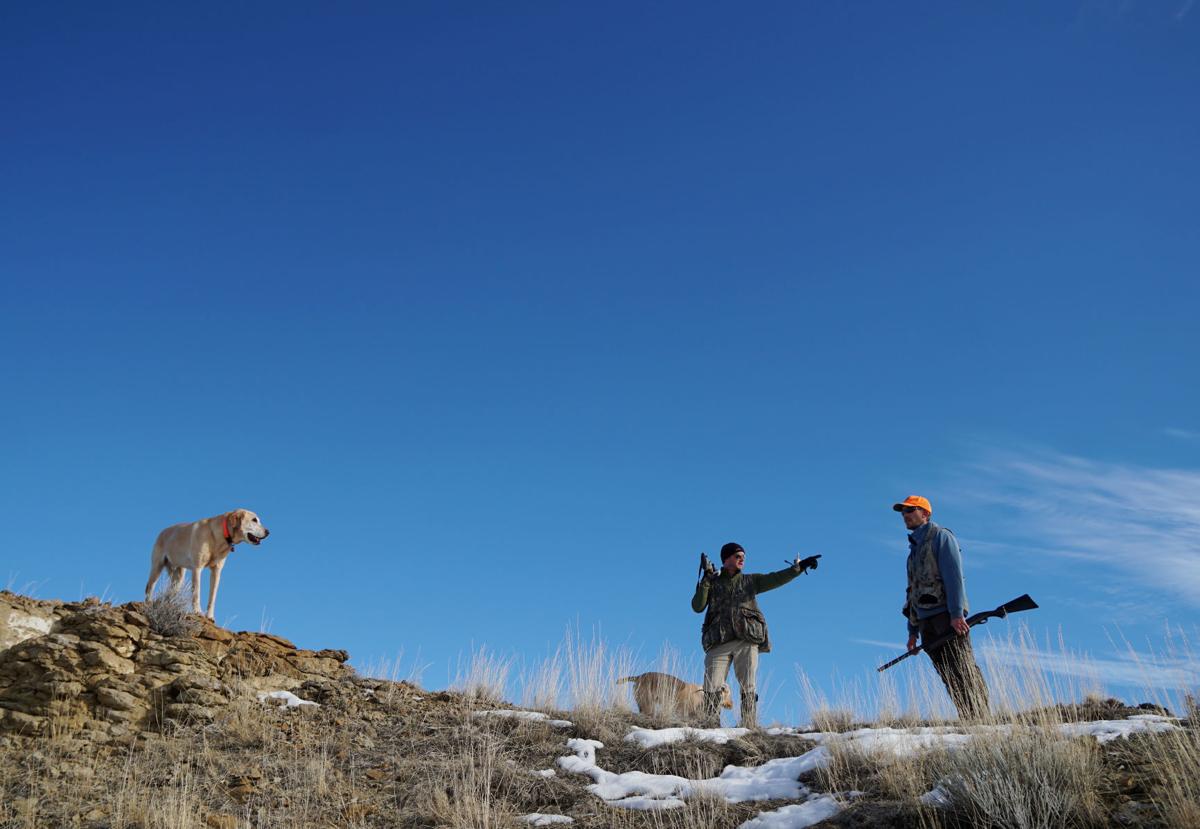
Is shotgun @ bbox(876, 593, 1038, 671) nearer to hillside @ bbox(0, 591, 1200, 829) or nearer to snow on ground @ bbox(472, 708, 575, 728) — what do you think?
hillside @ bbox(0, 591, 1200, 829)

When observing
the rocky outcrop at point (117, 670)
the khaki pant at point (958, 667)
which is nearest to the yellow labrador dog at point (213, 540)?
the rocky outcrop at point (117, 670)

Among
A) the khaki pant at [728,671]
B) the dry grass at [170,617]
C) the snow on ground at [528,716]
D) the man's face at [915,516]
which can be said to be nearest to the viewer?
the man's face at [915,516]

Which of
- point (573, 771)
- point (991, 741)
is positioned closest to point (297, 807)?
point (573, 771)

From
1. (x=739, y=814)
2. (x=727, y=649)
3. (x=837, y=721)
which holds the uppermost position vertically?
(x=727, y=649)

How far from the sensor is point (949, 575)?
26.4 feet

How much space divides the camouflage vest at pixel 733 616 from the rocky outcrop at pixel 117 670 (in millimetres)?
4416

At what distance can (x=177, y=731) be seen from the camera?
9281 millimetres

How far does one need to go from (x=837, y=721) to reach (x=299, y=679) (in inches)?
238

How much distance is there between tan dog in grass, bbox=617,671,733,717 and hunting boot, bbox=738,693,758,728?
281 mm

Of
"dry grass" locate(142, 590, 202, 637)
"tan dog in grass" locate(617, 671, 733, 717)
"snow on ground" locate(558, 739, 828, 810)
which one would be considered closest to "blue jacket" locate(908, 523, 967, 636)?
"snow on ground" locate(558, 739, 828, 810)

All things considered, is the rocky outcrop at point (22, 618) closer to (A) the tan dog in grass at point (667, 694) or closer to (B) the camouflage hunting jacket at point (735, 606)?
(A) the tan dog in grass at point (667, 694)

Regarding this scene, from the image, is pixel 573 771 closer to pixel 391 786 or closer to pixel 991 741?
pixel 391 786

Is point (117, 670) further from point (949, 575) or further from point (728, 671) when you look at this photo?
point (949, 575)

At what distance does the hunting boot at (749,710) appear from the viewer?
966cm
